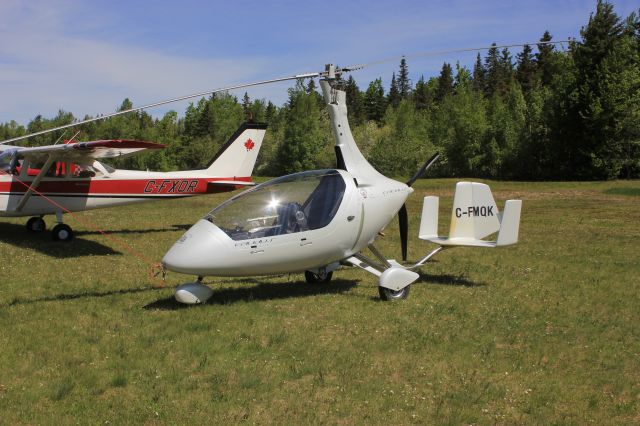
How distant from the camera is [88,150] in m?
13.9

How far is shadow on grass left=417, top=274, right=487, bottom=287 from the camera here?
415 inches

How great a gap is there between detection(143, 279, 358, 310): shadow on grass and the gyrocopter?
0.30m

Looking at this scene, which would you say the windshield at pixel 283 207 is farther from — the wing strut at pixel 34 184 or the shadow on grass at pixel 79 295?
the wing strut at pixel 34 184

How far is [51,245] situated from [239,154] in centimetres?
728

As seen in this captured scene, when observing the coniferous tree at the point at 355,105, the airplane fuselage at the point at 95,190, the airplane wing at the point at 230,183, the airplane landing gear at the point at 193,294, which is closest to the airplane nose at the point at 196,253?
the airplane landing gear at the point at 193,294

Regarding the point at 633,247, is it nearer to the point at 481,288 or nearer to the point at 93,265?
the point at 481,288

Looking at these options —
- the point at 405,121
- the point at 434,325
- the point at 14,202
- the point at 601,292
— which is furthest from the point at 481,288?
the point at 405,121

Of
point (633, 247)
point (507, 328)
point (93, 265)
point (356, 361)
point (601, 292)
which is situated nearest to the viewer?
point (356, 361)

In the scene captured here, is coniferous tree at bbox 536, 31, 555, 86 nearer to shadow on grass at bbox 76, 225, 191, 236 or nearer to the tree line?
the tree line

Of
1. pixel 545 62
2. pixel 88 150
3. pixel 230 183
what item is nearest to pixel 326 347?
pixel 88 150

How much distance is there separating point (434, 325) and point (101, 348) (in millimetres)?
4301

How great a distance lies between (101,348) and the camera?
22.2 ft

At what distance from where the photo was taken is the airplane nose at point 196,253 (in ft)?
26.0

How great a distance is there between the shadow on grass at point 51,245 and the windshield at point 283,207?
21.8 feet
